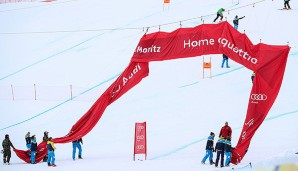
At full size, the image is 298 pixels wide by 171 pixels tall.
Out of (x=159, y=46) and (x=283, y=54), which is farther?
(x=159, y=46)

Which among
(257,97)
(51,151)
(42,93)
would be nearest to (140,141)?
(51,151)

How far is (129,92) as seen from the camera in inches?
952

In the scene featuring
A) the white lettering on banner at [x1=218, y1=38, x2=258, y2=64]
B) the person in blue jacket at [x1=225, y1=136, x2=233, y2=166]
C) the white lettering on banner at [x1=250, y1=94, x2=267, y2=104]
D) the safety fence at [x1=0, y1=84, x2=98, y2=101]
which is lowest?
the person in blue jacket at [x1=225, y1=136, x2=233, y2=166]

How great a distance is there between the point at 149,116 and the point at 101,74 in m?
5.51

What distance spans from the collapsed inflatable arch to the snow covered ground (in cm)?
88

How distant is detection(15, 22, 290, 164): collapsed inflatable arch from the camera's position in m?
16.3

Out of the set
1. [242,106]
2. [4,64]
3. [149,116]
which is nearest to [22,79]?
[4,64]

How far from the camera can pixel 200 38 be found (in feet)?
57.8

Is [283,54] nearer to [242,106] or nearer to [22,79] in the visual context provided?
[242,106]

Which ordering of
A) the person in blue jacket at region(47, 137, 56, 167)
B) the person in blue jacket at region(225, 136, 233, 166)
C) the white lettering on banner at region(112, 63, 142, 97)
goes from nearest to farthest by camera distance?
the person in blue jacket at region(225, 136, 233, 166), the person in blue jacket at region(47, 137, 56, 167), the white lettering on banner at region(112, 63, 142, 97)

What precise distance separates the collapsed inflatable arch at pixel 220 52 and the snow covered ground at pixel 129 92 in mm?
877

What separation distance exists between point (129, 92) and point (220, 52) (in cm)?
743

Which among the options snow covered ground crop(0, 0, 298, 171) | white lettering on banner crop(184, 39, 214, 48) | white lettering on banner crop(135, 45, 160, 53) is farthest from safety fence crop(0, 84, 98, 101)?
white lettering on banner crop(184, 39, 214, 48)

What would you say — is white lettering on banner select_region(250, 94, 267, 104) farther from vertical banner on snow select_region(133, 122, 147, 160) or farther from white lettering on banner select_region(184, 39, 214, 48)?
vertical banner on snow select_region(133, 122, 147, 160)
